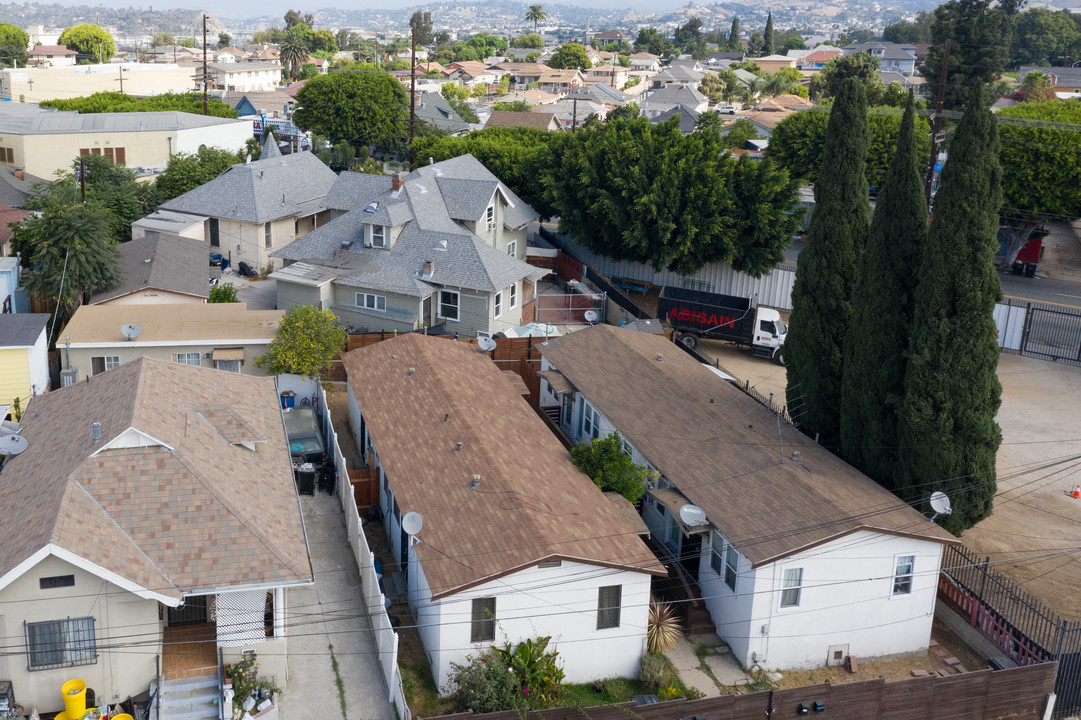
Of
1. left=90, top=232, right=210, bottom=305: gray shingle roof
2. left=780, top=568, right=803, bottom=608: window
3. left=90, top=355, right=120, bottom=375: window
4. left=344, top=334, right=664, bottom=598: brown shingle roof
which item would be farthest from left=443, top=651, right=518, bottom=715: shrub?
left=90, top=232, right=210, bottom=305: gray shingle roof

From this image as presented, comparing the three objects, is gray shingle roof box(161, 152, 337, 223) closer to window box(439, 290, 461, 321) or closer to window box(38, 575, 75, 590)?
window box(439, 290, 461, 321)

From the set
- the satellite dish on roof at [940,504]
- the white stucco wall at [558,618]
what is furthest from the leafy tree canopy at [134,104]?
the satellite dish on roof at [940,504]

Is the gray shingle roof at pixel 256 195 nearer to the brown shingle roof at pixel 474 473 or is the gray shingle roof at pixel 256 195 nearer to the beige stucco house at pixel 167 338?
the beige stucco house at pixel 167 338

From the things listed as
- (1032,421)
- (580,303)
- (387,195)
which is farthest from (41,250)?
(1032,421)

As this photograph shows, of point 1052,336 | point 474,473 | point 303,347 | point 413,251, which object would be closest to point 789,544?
point 474,473

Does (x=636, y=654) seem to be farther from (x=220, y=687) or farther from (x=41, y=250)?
(x=41, y=250)

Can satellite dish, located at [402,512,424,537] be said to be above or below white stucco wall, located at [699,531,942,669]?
above
